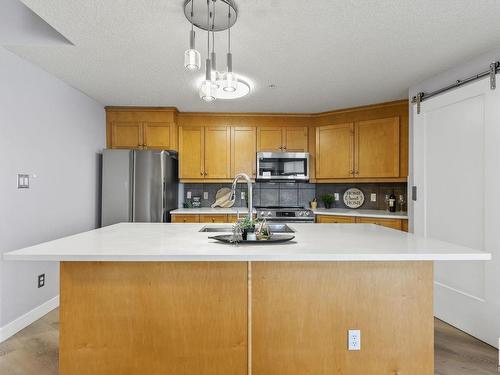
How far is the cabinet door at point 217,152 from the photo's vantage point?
4.34 metres

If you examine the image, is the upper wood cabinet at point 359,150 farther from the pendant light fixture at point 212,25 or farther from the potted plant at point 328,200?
the pendant light fixture at point 212,25

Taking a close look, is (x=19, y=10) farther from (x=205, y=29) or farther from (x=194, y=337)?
(x=194, y=337)

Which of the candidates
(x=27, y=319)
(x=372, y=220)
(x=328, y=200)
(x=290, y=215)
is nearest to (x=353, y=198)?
(x=328, y=200)

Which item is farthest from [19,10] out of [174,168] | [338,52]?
[338,52]

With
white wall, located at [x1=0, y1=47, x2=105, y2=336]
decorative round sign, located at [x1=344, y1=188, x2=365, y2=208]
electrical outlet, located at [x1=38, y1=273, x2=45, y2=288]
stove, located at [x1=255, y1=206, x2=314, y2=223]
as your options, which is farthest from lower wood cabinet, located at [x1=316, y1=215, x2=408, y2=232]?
electrical outlet, located at [x1=38, y1=273, x2=45, y2=288]

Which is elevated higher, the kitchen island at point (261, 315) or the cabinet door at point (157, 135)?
the cabinet door at point (157, 135)

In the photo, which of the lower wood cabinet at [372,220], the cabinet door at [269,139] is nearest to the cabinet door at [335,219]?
the lower wood cabinet at [372,220]

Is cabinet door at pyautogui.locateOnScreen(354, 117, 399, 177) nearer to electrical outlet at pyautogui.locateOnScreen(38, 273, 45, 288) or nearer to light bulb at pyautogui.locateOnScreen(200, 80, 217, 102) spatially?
light bulb at pyautogui.locateOnScreen(200, 80, 217, 102)

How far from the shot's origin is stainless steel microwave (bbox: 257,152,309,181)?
14.0 feet

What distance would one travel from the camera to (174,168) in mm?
4219

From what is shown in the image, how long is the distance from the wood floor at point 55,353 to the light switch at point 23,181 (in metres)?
1.21

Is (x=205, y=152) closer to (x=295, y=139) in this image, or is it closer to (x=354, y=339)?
(x=295, y=139)

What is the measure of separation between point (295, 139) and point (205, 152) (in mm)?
1292

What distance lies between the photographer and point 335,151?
423 cm
